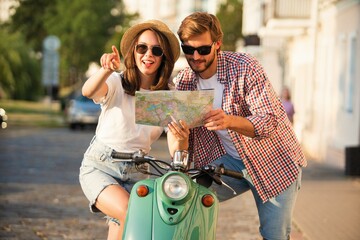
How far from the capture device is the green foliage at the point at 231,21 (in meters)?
45.4

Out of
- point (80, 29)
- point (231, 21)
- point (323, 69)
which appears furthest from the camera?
point (80, 29)

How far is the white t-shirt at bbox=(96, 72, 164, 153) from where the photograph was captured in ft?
18.0

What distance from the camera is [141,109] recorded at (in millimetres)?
4762

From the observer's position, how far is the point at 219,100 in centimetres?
541

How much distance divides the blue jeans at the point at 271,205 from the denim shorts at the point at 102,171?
52 centimetres

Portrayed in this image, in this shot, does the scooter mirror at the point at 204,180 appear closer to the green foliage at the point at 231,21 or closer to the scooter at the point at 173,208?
the scooter at the point at 173,208

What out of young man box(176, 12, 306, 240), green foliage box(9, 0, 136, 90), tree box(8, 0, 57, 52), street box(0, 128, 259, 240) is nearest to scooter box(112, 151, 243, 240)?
young man box(176, 12, 306, 240)

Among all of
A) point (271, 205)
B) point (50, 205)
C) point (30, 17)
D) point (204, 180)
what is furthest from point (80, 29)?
point (204, 180)

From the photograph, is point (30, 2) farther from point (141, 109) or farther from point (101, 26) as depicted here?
point (141, 109)

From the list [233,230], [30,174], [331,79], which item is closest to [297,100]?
[331,79]

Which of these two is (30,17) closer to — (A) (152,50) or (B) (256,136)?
(A) (152,50)

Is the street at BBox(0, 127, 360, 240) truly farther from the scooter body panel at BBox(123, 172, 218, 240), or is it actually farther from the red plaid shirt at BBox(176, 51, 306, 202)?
the scooter body panel at BBox(123, 172, 218, 240)

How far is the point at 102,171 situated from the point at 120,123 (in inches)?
11.9

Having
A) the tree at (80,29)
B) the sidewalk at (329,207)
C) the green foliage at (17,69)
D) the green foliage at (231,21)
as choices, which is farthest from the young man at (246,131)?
the green foliage at (17,69)
